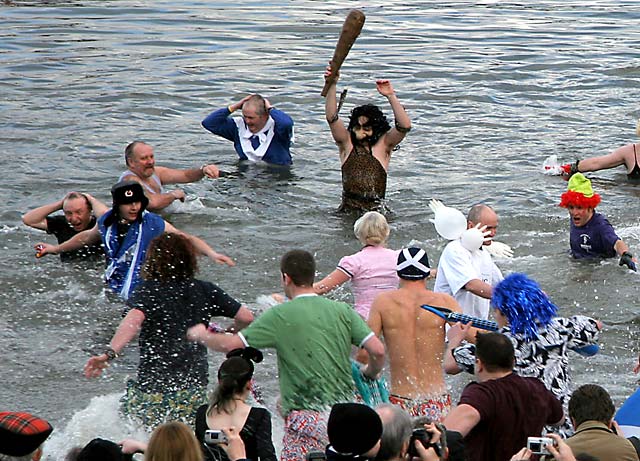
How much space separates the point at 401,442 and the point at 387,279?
275 centimetres

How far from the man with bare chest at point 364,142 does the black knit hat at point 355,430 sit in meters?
6.81

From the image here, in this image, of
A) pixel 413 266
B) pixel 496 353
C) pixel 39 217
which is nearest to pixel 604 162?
pixel 39 217

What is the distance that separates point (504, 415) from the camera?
18.2 feet

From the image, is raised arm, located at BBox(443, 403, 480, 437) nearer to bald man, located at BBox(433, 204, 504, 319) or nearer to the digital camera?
the digital camera

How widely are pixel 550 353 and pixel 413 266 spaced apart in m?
1.02

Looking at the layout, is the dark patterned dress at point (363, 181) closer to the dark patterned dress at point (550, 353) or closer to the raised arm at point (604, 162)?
the raised arm at point (604, 162)

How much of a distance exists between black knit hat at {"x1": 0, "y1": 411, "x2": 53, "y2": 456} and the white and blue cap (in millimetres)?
2695

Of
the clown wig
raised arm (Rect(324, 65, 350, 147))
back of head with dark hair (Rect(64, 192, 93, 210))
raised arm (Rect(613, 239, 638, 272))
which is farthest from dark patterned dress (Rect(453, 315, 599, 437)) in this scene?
raised arm (Rect(324, 65, 350, 147))

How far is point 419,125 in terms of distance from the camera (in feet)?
56.4

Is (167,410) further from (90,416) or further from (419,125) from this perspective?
(419,125)

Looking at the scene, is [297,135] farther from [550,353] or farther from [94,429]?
[550,353]

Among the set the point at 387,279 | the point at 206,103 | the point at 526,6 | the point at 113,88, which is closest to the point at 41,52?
the point at 113,88

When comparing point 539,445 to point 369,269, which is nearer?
point 539,445

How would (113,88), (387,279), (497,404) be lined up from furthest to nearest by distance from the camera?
1. (113,88)
2. (387,279)
3. (497,404)
